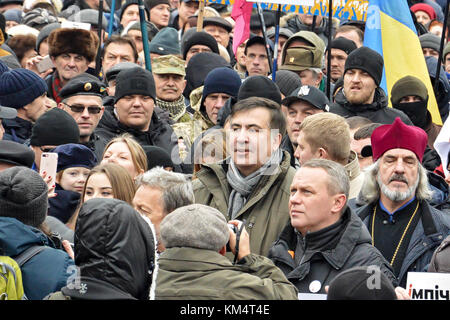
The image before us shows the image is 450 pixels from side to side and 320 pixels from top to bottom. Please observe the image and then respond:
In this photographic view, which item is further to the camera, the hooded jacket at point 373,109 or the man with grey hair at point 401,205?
the hooded jacket at point 373,109

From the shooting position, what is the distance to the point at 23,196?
5855mm

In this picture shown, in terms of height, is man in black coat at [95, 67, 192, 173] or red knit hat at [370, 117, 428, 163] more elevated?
red knit hat at [370, 117, 428, 163]

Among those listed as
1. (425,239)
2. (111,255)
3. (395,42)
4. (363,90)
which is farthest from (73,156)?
(395,42)

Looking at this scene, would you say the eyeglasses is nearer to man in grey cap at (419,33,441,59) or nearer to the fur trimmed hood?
the fur trimmed hood

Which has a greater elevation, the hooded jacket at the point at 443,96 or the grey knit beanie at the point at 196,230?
the grey knit beanie at the point at 196,230

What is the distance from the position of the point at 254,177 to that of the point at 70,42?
3996 millimetres

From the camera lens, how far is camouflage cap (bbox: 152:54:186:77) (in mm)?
10414

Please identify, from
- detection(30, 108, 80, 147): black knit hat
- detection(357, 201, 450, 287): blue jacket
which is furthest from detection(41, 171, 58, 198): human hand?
detection(357, 201, 450, 287): blue jacket

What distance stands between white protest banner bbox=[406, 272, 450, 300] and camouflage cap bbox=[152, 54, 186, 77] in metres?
4.92

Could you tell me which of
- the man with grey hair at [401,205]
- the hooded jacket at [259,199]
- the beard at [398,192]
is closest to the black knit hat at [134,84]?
the hooded jacket at [259,199]

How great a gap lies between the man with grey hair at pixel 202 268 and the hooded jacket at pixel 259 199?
1394 mm

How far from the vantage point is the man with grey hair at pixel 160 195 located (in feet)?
21.2

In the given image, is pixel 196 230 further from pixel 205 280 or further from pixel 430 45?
pixel 430 45

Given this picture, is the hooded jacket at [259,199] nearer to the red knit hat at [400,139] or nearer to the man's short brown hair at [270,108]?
the man's short brown hair at [270,108]
